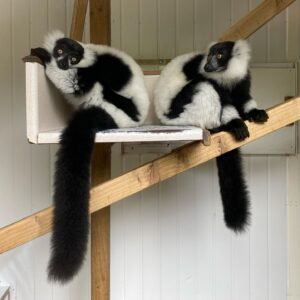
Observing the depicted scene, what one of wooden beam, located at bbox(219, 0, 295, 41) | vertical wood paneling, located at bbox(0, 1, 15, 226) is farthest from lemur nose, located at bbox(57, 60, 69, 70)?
vertical wood paneling, located at bbox(0, 1, 15, 226)

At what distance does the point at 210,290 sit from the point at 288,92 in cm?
96

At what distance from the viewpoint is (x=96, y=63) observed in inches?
47.8

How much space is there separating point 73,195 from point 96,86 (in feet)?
1.13

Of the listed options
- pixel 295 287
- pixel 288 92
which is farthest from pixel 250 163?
pixel 295 287

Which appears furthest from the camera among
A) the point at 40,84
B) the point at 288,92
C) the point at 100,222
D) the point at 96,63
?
the point at 288,92

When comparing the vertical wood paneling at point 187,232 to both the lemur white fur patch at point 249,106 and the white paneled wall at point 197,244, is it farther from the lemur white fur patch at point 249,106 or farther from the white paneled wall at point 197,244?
the lemur white fur patch at point 249,106

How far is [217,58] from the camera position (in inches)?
49.3

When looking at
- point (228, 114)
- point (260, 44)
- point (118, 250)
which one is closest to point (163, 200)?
point (118, 250)

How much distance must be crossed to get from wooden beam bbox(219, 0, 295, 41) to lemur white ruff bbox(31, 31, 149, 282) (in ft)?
1.27

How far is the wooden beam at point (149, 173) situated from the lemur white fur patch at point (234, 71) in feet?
0.61

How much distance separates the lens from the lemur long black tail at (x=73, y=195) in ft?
3.37

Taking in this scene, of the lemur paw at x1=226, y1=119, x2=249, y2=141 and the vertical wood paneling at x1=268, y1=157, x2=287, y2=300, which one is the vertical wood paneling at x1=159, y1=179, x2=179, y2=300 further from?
the lemur paw at x1=226, y1=119, x2=249, y2=141

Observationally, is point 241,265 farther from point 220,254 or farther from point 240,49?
point 240,49

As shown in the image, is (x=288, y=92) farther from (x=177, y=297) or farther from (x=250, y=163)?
(x=177, y=297)
